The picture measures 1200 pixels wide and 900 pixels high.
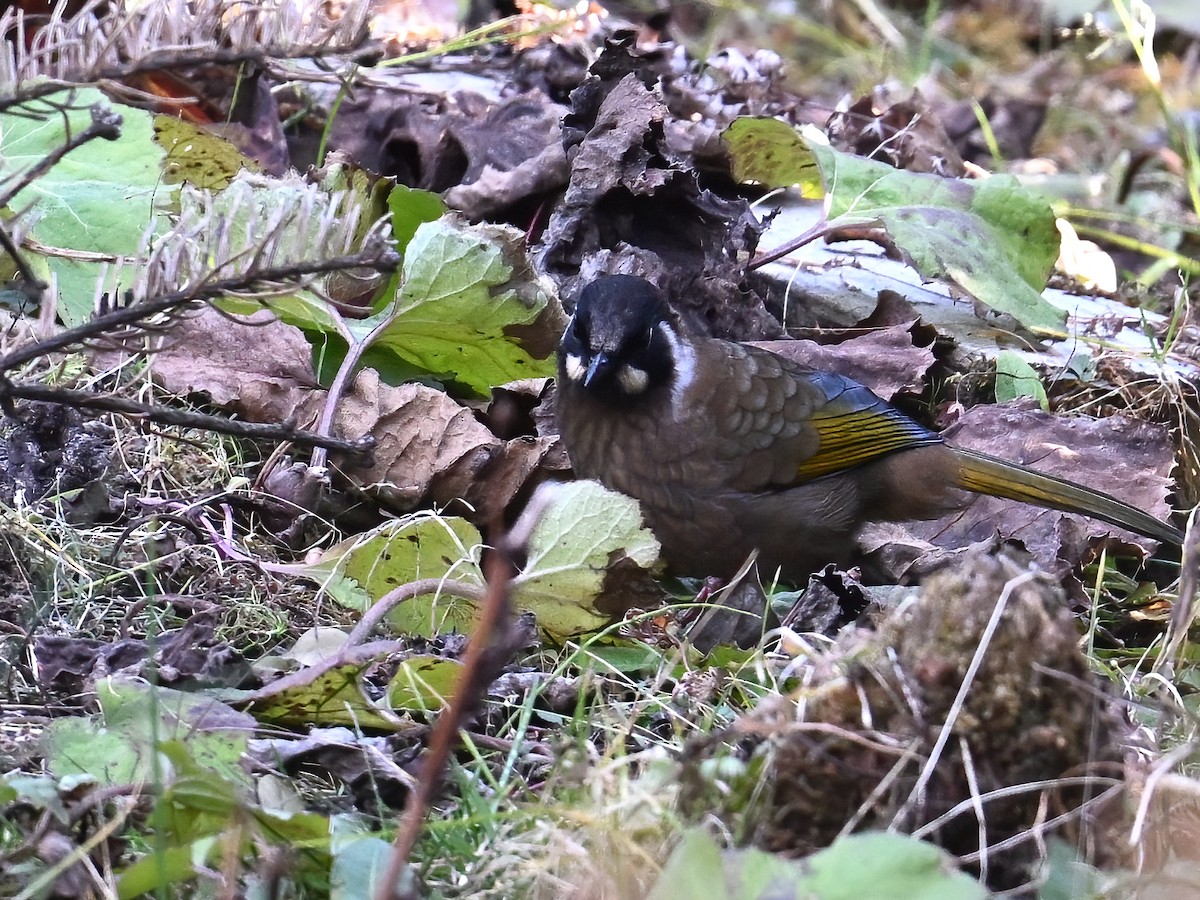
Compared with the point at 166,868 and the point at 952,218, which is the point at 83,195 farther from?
the point at 952,218

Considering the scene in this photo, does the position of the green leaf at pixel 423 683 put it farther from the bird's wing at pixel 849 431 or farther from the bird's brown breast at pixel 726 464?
the bird's wing at pixel 849 431

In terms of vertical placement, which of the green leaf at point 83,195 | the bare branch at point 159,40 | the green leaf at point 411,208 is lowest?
the green leaf at point 411,208

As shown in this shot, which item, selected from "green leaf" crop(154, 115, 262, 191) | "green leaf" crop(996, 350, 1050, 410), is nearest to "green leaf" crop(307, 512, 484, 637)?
"green leaf" crop(154, 115, 262, 191)

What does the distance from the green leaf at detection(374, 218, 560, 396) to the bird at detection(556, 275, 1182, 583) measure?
0.13 metres

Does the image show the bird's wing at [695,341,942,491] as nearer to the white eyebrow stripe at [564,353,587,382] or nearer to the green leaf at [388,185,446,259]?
the white eyebrow stripe at [564,353,587,382]

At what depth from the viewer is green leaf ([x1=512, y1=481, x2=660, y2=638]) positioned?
10.2ft

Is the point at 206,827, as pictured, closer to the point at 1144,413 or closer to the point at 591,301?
the point at 591,301

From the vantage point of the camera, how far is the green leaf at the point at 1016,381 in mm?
4543

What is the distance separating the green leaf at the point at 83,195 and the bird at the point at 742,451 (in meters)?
1.22

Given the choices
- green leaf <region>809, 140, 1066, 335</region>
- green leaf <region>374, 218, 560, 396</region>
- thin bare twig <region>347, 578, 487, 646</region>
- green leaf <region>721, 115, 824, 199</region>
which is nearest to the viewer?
thin bare twig <region>347, 578, 487, 646</region>

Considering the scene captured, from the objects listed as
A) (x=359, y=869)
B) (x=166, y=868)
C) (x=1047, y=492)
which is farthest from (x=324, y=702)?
(x=1047, y=492)

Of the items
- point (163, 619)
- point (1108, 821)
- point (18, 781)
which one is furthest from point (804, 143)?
point (18, 781)

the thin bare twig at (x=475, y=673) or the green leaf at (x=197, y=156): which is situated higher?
the thin bare twig at (x=475, y=673)

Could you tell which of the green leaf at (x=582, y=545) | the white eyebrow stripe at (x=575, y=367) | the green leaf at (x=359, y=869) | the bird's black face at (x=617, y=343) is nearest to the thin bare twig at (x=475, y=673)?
the green leaf at (x=359, y=869)
